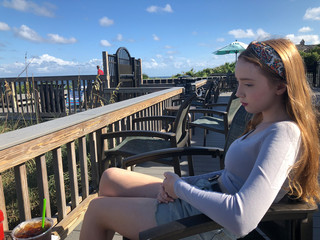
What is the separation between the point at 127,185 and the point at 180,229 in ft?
2.00

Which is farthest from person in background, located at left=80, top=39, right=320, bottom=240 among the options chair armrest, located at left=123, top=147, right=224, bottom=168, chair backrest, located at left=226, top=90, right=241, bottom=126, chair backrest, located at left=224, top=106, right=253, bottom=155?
chair backrest, located at left=226, top=90, right=241, bottom=126

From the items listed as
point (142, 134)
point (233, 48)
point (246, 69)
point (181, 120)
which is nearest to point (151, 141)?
point (181, 120)

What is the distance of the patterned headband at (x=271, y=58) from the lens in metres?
0.99

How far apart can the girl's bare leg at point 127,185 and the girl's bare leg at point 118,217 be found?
18cm

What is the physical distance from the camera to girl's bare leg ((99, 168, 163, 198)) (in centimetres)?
142

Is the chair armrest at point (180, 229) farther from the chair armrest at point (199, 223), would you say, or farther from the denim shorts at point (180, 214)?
the denim shorts at point (180, 214)

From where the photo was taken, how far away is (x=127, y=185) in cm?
144

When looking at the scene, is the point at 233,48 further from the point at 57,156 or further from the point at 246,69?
the point at 246,69

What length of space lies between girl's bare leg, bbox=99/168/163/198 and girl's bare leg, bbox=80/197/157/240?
0.18 metres

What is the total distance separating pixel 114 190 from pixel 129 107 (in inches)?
55.7

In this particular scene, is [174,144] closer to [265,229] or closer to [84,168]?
[84,168]

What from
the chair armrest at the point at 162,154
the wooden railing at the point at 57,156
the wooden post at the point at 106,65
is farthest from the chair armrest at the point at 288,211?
the wooden post at the point at 106,65

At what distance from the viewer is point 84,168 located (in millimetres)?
2182

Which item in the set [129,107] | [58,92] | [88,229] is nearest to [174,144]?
[129,107]
